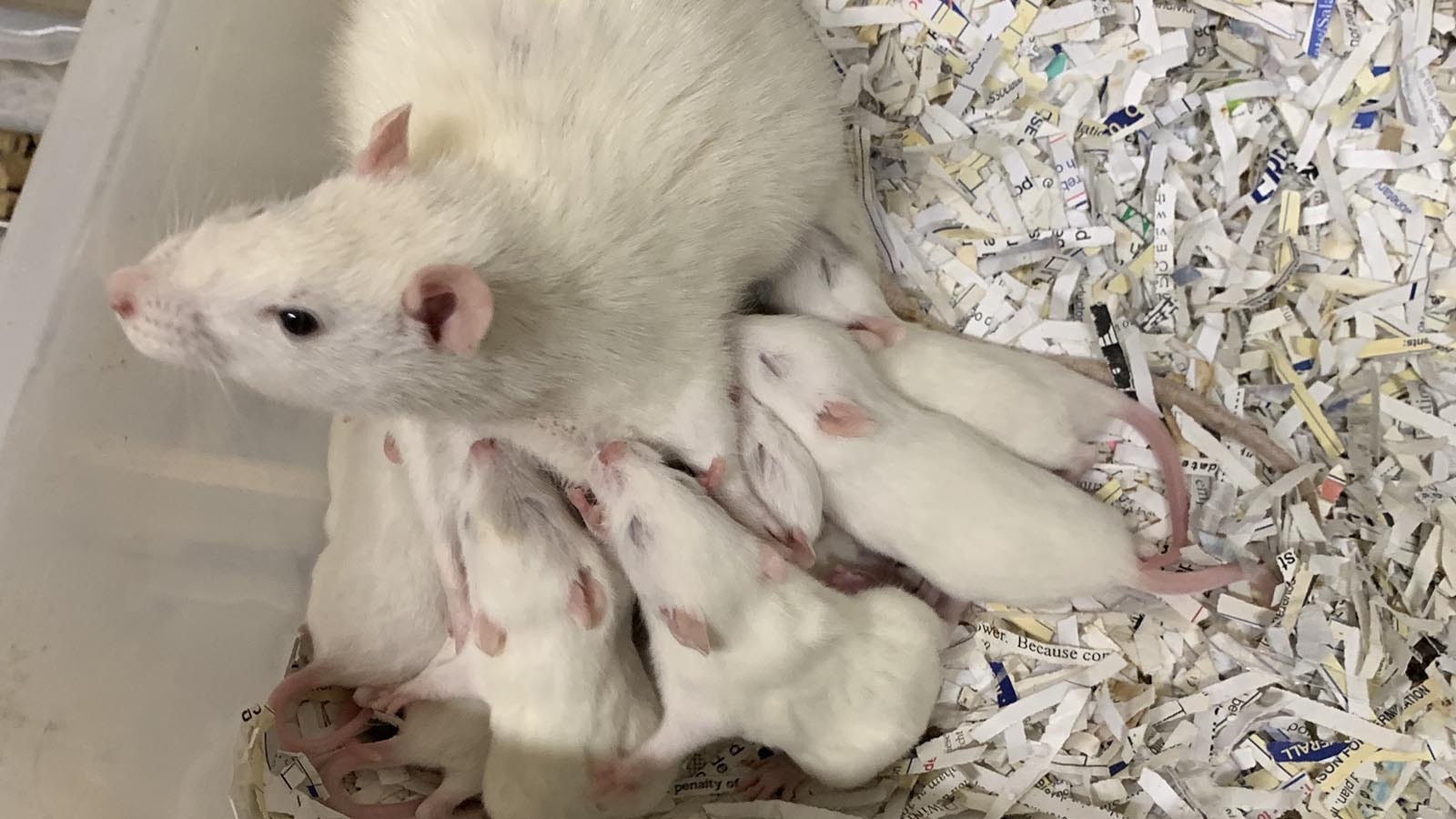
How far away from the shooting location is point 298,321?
4.30 feet

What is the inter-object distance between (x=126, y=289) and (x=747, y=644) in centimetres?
95

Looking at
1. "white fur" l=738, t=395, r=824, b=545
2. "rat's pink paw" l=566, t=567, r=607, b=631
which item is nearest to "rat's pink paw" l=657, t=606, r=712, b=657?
"rat's pink paw" l=566, t=567, r=607, b=631

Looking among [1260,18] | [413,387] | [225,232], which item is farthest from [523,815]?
[1260,18]

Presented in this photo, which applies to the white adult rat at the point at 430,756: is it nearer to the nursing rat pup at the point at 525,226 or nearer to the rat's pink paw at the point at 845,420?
the nursing rat pup at the point at 525,226

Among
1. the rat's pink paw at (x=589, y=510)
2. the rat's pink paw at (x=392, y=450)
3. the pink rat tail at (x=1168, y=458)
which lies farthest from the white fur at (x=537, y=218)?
the pink rat tail at (x=1168, y=458)

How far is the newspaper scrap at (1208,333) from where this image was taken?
1.81m

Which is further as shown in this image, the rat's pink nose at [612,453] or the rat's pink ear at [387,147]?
the rat's pink nose at [612,453]

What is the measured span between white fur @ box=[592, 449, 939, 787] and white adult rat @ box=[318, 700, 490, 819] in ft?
0.88

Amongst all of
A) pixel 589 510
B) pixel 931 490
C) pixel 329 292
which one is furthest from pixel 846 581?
pixel 329 292

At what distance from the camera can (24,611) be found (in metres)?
1.37

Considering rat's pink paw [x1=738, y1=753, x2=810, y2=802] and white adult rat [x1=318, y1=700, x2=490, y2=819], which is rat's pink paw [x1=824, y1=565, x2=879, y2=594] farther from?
white adult rat [x1=318, y1=700, x2=490, y2=819]

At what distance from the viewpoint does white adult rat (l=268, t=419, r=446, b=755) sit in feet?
5.45

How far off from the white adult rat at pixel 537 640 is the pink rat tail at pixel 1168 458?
0.96 metres

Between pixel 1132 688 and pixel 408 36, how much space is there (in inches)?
63.8
